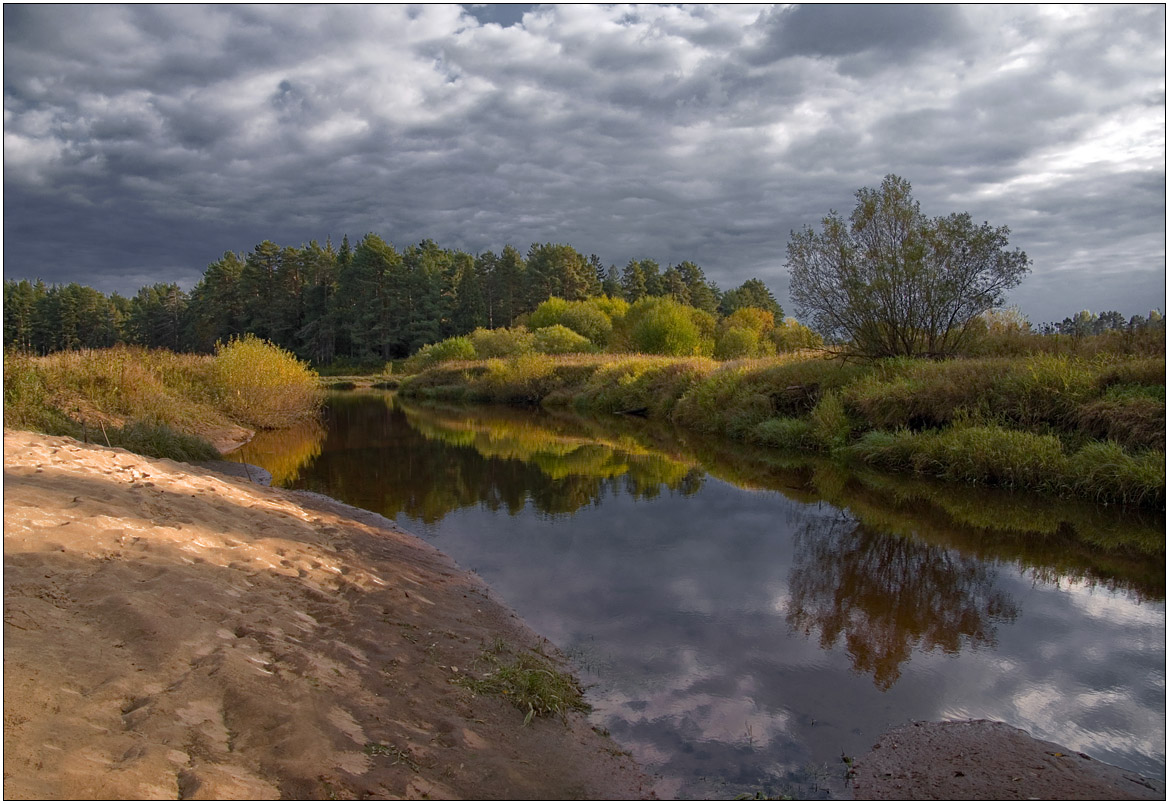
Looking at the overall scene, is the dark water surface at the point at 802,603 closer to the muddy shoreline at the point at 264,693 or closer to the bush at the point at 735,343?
the muddy shoreline at the point at 264,693

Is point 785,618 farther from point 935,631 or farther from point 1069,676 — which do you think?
point 1069,676

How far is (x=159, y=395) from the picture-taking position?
18.5m

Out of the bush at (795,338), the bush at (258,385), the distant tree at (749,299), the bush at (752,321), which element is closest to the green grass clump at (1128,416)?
the bush at (795,338)

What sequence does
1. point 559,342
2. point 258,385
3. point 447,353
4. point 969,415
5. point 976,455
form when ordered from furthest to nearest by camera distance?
point 447,353 < point 559,342 < point 258,385 < point 969,415 < point 976,455

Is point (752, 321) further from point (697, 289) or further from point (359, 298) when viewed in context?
point (359, 298)

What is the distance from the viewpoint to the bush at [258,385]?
2389cm

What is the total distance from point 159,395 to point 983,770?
20.1 metres

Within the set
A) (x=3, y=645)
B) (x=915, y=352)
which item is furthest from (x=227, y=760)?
(x=915, y=352)

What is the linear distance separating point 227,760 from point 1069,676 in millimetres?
6815

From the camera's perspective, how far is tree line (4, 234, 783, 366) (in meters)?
78.7

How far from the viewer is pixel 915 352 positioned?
2141cm

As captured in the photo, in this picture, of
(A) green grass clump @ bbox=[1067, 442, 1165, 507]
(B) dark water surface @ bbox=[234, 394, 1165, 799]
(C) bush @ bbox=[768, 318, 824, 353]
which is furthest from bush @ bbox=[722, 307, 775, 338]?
(A) green grass clump @ bbox=[1067, 442, 1165, 507]

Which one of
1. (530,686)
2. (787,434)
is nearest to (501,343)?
(787,434)

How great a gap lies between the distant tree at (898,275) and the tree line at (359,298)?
2003 inches
